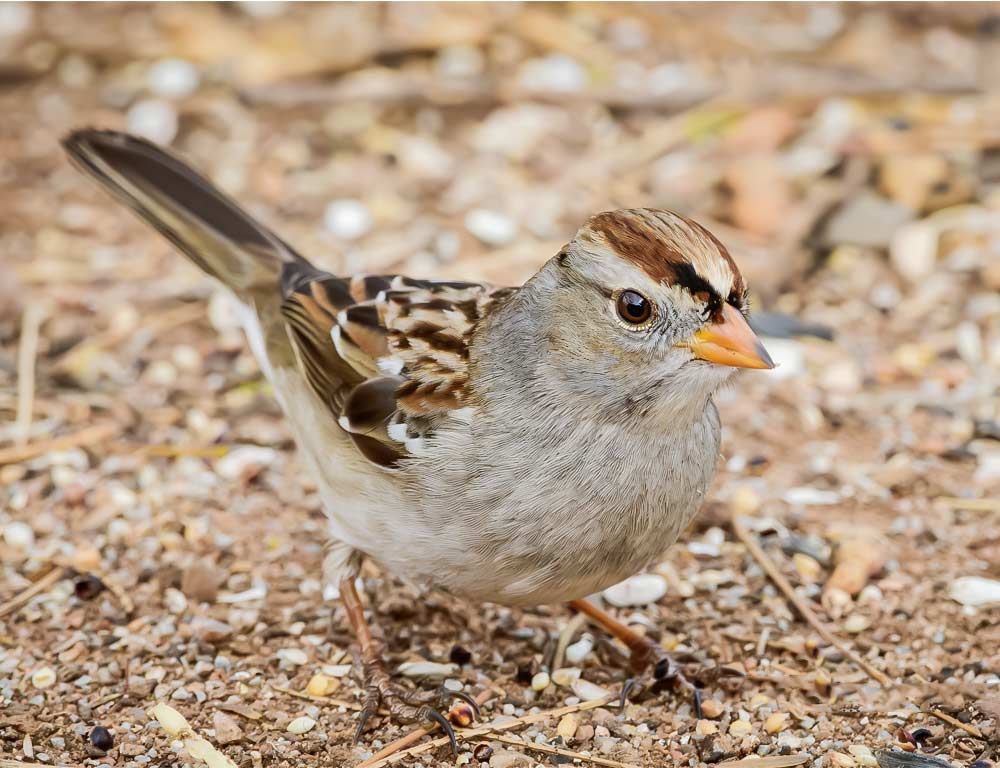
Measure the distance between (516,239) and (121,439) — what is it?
187cm

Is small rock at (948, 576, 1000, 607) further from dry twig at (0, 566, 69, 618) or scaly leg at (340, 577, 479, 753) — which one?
dry twig at (0, 566, 69, 618)

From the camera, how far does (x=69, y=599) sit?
355cm

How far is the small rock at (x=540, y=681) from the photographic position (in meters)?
3.31

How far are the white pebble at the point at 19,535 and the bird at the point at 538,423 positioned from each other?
968 millimetres

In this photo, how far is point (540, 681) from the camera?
3318mm

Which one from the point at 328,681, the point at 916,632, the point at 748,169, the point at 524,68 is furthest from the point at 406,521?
the point at 524,68

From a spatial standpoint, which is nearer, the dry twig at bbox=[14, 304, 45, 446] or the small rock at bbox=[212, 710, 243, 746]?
the small rock at bbox=[212, 710, 243, 746]

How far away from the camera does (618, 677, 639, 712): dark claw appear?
321cm

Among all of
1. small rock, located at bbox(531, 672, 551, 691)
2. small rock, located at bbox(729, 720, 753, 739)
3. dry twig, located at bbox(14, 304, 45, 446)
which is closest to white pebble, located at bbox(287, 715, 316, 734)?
small rock, located at bbox(531, 672, 551, 691)

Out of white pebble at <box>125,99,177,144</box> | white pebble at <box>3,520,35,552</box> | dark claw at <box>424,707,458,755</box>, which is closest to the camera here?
dark claw at <box>424,707,458,755</box>

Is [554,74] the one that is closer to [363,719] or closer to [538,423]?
[538,423]

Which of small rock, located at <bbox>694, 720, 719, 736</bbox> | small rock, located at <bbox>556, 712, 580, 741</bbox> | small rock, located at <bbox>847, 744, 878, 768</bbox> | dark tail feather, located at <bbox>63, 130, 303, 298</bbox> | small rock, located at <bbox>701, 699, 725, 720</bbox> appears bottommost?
small rock, located at <bbox>556, 712, 580, 741</bbox>

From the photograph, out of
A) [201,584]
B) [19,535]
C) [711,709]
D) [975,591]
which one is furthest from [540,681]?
[19,535]

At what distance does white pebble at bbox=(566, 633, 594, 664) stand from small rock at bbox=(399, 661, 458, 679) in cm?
31
